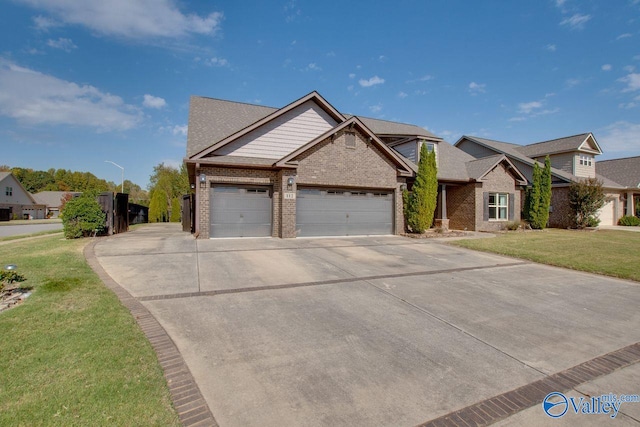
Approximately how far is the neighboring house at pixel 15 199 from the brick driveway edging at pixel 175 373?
2289 inches

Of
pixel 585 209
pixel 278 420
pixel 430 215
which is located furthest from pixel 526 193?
pixel 278 420

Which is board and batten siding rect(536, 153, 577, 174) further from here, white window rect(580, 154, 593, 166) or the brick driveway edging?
the brick driveway edging

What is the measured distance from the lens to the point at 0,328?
13.5 ft

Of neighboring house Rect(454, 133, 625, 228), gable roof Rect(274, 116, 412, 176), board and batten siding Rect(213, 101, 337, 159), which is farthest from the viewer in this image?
neighboring house Rect(454, 133, 625, 228)

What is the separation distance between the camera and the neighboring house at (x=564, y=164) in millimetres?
23641

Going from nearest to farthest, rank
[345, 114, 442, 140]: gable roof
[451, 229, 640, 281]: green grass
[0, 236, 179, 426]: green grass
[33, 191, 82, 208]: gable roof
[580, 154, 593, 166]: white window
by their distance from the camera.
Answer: [0, 236, 179, 426]: green grass
[451, 229, 640, 281]: green grass
[345, 114, 442, 140]: gable roof
[580, 154, 593, 166]: white window
[33, 191, 82, 208]: gable roof

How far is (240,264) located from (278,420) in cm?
615

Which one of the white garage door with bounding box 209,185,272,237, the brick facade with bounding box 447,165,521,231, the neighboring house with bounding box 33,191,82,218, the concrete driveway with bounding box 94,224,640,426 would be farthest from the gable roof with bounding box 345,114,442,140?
the neighboring house with bounding box 33,191,82,218

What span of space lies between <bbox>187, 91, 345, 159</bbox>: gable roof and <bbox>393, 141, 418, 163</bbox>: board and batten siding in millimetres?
6159

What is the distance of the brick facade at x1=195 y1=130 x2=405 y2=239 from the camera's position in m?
13.3

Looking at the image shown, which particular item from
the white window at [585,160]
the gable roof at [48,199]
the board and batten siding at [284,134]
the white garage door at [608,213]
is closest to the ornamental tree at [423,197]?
the board and batten siding at [284,134]

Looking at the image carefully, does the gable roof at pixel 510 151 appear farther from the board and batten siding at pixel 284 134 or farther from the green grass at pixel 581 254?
the board and batten siding at pixel 284 134

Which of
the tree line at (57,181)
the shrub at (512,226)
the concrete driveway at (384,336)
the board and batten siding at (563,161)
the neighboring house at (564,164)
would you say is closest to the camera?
the concrete driveway at (384,336)

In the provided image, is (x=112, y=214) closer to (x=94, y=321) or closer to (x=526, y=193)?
(x=94, y=321)
